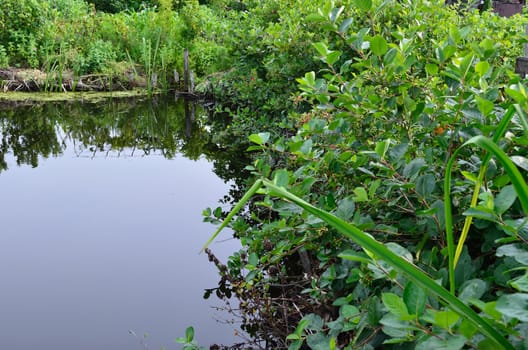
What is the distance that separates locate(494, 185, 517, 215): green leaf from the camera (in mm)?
820

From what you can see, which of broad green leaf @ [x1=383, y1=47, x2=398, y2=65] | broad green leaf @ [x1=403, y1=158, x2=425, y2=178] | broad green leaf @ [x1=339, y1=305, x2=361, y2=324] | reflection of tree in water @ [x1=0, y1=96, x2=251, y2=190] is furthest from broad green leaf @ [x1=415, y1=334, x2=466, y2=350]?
reflection of tree in water @ [x1=0, y1=96, x2=251, y2=190]

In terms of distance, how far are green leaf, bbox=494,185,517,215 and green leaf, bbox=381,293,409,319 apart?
22 centimetres

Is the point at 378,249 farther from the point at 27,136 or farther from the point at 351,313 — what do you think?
the point at 27,136


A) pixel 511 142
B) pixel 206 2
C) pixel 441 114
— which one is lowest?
pixel 511 142

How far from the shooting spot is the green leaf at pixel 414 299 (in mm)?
735

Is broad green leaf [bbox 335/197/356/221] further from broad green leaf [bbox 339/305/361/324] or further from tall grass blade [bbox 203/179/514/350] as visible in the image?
tall grass blade [bbox 203/179/514/350]

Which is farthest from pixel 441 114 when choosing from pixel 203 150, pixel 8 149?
pixel 8 149

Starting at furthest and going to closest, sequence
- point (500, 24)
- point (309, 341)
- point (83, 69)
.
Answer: point (83, 69), point (500, 24), point (309, 341)

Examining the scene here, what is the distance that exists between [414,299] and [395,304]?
0.03 metres

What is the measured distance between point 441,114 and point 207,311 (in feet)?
4.83

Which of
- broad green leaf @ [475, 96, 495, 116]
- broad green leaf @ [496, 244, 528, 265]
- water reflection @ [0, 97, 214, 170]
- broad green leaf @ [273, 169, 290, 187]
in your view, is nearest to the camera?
broad green leaf @ [496, 244, 528, 265]

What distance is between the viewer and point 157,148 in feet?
17.4

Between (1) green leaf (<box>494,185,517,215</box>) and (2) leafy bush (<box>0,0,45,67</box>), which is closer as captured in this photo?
(1) green leaf (<box>494,185,517,215</box>)

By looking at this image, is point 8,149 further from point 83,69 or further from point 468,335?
point 468,335
